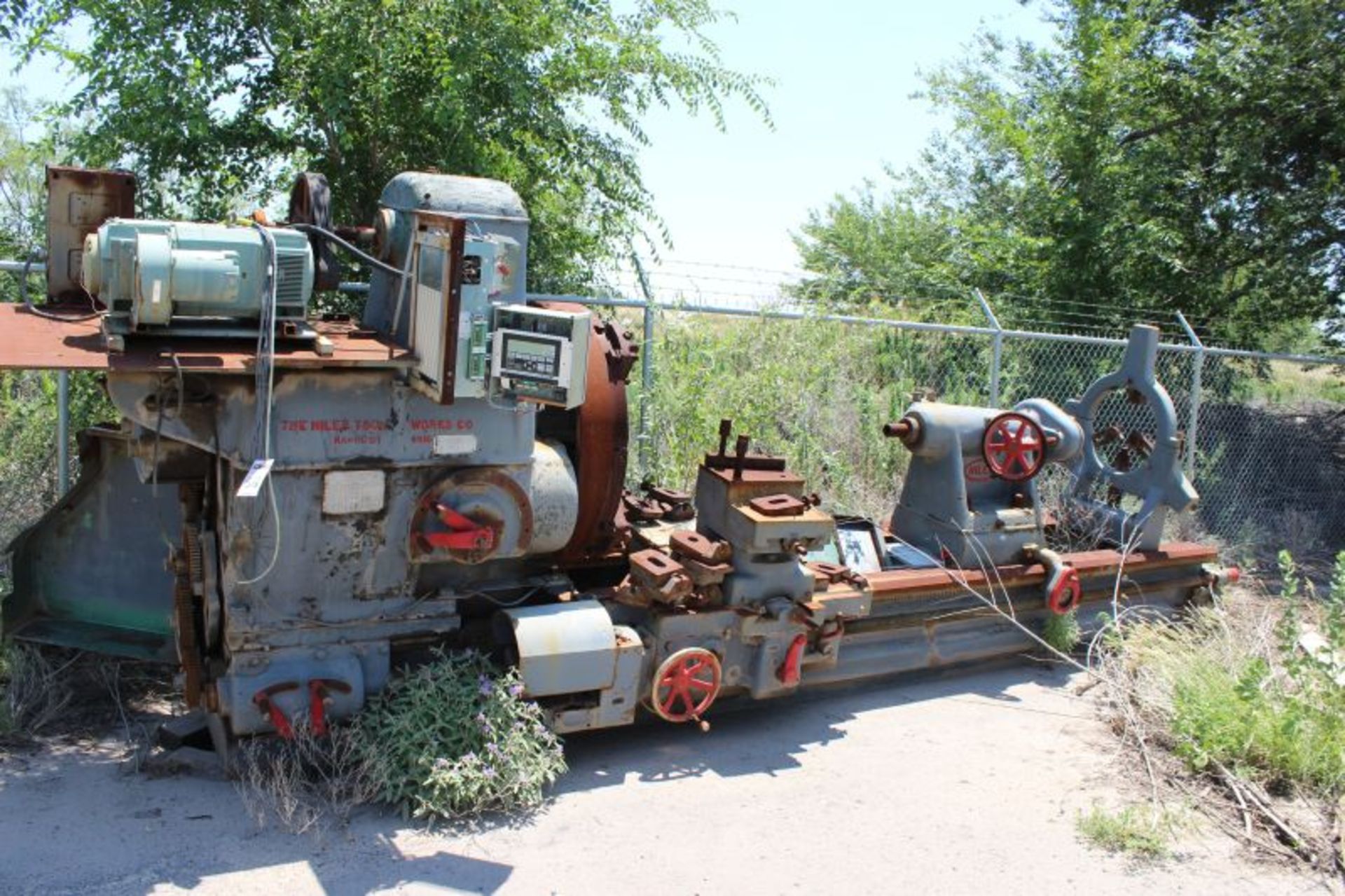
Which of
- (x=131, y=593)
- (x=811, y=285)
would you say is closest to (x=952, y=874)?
(x=131, y=593)

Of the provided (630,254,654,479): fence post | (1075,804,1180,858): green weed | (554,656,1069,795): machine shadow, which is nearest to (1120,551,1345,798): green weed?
(1075,804,1180,858): green weed

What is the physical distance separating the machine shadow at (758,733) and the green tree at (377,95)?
3.43 m

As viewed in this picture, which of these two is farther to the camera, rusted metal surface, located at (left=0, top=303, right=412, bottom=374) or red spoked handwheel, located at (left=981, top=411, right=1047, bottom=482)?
red spoked handwheel, located at (left=981, top=411, right=1047, bottom=482)

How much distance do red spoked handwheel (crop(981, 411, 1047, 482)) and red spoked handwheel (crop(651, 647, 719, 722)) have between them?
7.35ft

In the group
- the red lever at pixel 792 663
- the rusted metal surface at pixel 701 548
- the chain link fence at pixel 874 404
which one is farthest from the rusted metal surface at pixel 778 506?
the chain link fence at pixel 874 404

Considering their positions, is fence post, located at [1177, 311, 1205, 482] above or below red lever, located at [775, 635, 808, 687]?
above

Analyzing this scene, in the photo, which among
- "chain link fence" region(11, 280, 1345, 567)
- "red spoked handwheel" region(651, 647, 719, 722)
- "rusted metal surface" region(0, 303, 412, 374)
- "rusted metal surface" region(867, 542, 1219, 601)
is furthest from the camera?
"chain link fence" region(11, 280, 1345, 567)

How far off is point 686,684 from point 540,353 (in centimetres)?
164

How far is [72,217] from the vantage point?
14.3 ft

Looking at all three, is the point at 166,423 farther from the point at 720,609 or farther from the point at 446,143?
the point at 446,143

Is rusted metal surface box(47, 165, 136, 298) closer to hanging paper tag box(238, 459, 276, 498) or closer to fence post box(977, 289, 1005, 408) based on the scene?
hanging paper tag box(238, 459, 276, 498)

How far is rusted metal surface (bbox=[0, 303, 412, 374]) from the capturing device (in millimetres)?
3523

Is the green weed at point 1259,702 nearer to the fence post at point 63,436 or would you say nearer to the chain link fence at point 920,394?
the chain link fence at point 920,394

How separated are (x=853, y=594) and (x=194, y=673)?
289 centimetres
